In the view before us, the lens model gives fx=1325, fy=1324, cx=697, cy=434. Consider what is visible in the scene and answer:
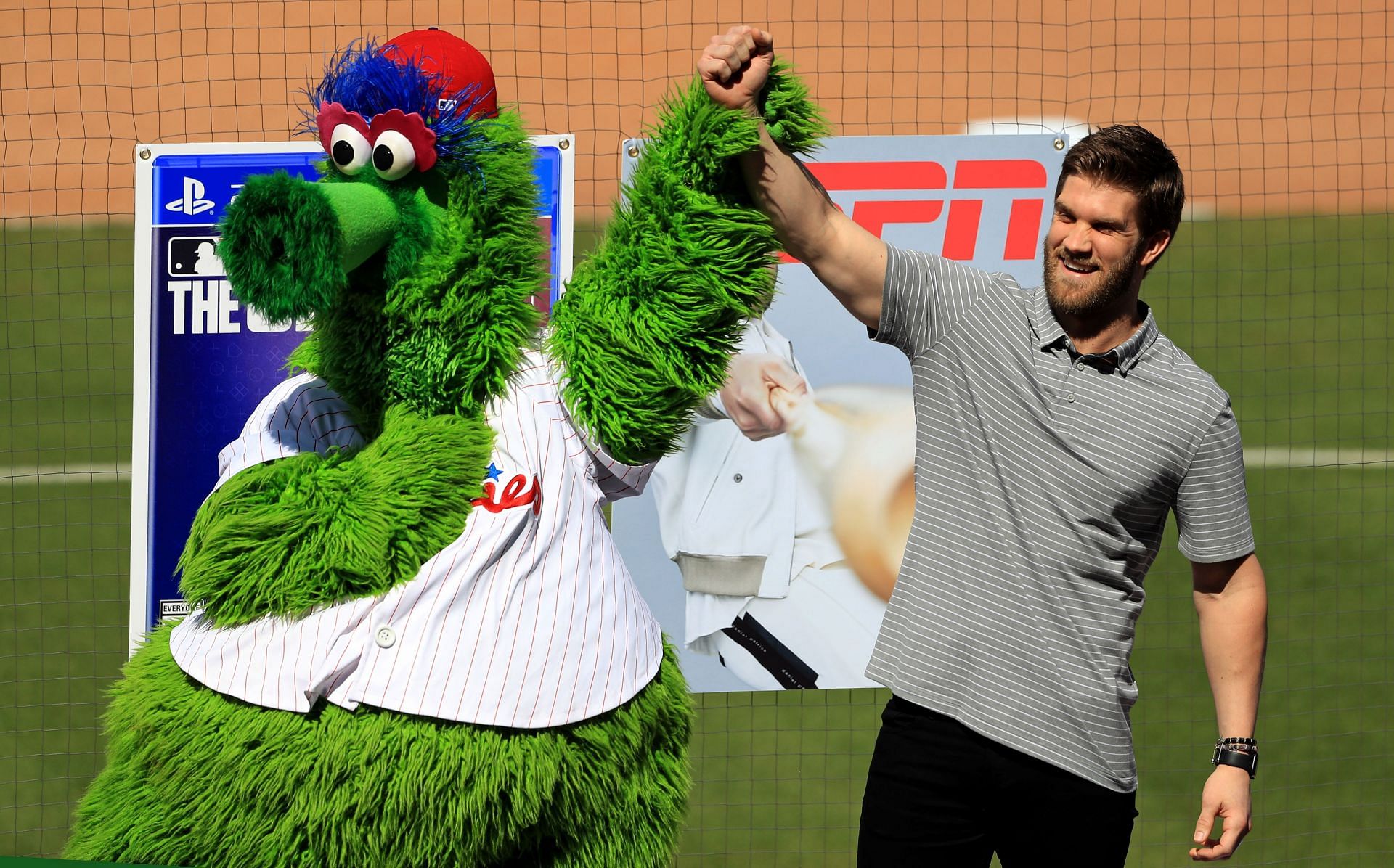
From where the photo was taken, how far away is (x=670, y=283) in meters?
1.79

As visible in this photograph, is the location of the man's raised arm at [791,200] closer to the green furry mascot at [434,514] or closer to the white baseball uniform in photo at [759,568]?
the green furry mascot at [434,514]

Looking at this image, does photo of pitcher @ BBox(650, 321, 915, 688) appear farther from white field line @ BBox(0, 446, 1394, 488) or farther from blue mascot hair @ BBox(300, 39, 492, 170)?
white field line @ BBox(0, 446, 1394, 488)

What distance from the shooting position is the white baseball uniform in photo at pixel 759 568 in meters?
3.67

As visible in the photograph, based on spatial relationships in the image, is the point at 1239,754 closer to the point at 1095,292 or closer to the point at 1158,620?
the point at 1095,292

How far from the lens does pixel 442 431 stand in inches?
70.2

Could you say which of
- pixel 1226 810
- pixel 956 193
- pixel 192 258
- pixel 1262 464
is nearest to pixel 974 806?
pixel 1226 810

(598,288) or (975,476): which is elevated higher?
(598,288)

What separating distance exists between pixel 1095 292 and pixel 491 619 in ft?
3.23

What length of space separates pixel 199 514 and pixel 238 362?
150 cm

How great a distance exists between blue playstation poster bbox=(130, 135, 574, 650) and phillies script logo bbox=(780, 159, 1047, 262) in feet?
4.86

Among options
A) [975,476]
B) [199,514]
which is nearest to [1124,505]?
[975,476]

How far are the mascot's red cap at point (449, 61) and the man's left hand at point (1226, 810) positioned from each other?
1.48m

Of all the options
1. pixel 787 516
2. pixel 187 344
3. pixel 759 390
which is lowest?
pixel 787 516

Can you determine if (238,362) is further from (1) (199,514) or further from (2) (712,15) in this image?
(2) (712,15)
